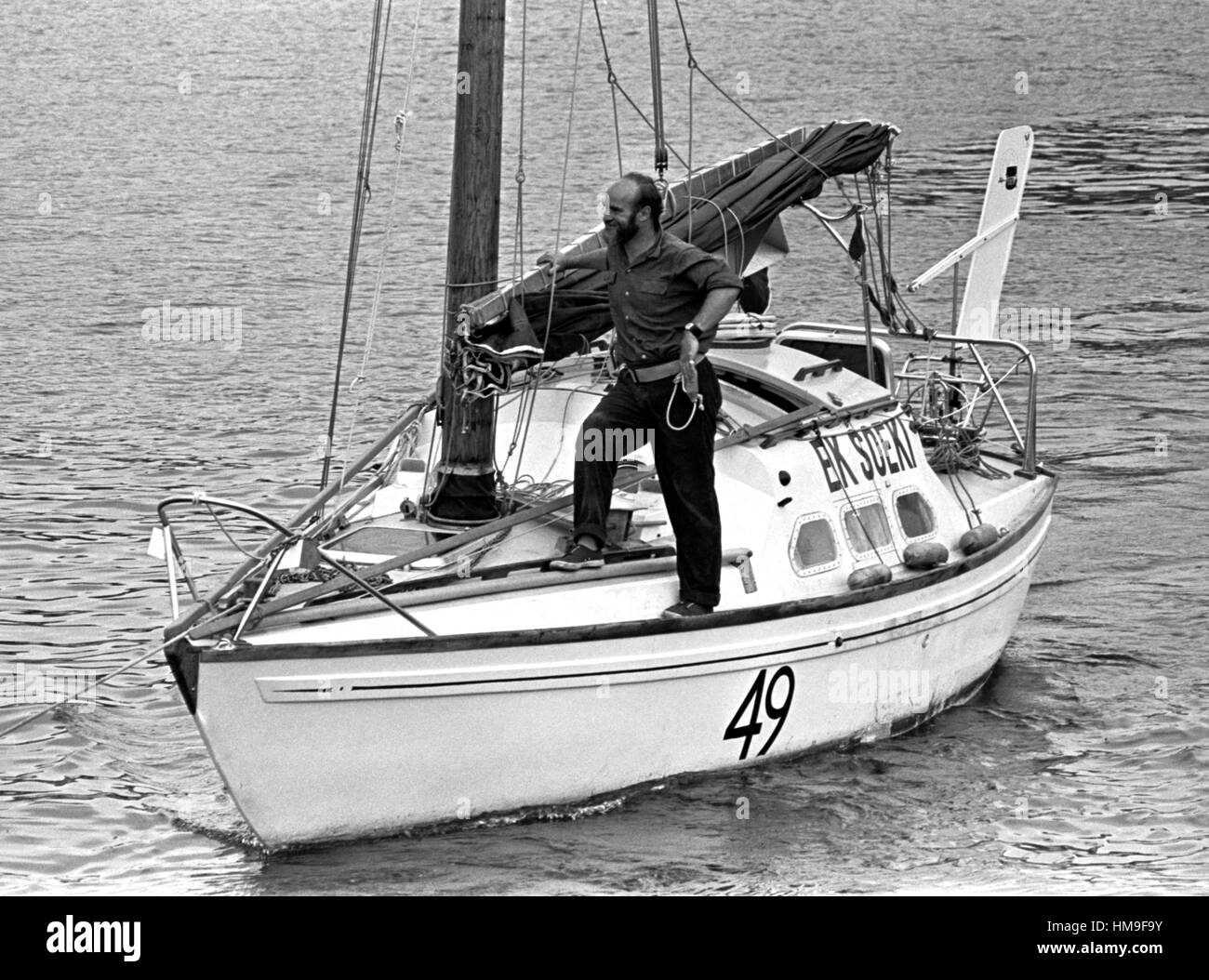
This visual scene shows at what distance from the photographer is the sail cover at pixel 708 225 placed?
12.4 meters

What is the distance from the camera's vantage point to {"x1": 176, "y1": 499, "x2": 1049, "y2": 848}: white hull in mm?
10930

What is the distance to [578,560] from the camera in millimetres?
12234

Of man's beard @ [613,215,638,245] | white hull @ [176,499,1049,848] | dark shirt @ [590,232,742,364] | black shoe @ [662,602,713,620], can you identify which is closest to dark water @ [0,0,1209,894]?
white hull @ [176,499,1049,848]

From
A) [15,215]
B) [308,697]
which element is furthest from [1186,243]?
[308,697]

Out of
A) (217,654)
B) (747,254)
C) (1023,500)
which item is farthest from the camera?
(1023,500)

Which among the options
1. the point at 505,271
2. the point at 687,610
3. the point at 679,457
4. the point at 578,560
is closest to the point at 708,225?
the point at 679,457

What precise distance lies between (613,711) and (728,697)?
2.92ft

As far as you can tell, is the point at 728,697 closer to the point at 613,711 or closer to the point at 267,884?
the point at 613,711

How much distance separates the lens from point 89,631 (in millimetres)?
15875

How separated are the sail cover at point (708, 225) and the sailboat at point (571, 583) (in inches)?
0.8

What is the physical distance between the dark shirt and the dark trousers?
0.21 metres

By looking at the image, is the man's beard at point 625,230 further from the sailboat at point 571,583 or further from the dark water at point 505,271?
the dark water at point 505,271

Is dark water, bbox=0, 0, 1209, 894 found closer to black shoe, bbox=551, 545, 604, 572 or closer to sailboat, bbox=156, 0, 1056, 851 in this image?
sailboat, bbox=156, 0, 1056, 851

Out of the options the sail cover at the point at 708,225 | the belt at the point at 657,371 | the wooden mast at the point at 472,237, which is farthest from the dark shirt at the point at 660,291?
the wooden mast at the point at 472,237
